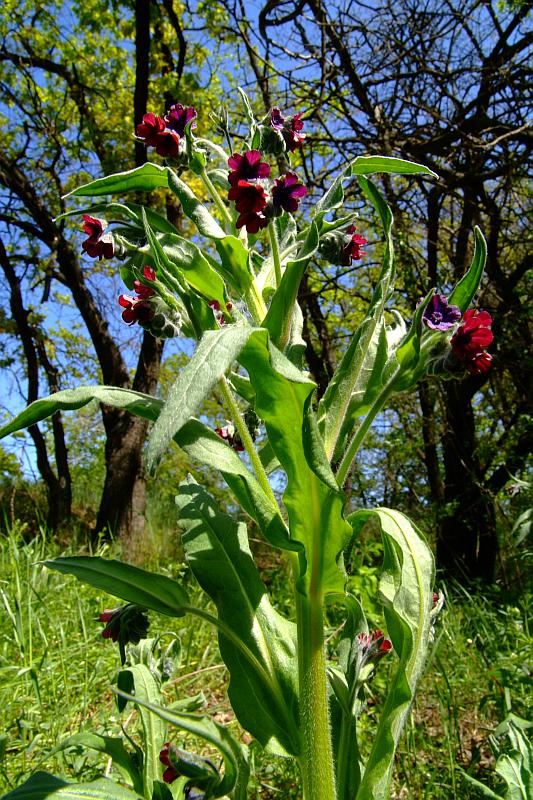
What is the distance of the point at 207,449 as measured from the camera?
1.04 meters

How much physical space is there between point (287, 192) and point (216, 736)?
3.34ft

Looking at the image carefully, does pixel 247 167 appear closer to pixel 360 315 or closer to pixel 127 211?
pixel 127 211

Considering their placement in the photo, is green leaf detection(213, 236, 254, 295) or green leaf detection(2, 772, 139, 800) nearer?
green leaf detection(2, 772, 139, 800)

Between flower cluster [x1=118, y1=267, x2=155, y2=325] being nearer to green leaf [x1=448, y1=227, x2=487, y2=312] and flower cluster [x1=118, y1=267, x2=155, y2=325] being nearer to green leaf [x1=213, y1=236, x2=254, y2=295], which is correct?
green leaf [x1=213, y1=236, x2=254, y2=295]

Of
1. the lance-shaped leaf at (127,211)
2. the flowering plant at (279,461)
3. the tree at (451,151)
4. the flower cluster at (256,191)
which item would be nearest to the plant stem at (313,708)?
the flowering plant at (279,461)

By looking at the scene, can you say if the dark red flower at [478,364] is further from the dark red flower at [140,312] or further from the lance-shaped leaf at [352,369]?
the dark red flower at [140,312]

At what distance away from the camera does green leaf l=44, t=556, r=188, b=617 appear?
105 cm

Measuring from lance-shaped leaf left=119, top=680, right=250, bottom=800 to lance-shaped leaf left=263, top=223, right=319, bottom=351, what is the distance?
67 cm

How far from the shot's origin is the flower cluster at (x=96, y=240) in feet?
4.25

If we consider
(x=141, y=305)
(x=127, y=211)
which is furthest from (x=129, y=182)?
(x=141, y=305)

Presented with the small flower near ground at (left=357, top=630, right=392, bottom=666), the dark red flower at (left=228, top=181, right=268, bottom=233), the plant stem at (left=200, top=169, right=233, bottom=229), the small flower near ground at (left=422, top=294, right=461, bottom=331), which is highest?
the plant stem at (left=200, top=169, right=233, bottom=229)

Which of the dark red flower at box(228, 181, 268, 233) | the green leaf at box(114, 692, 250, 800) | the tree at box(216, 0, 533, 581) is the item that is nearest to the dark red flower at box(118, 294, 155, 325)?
the dark red flower at box(228, 181, 268, 233)

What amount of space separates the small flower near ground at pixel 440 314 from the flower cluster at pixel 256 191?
352 mm

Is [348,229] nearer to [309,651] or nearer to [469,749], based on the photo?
[309,651]
